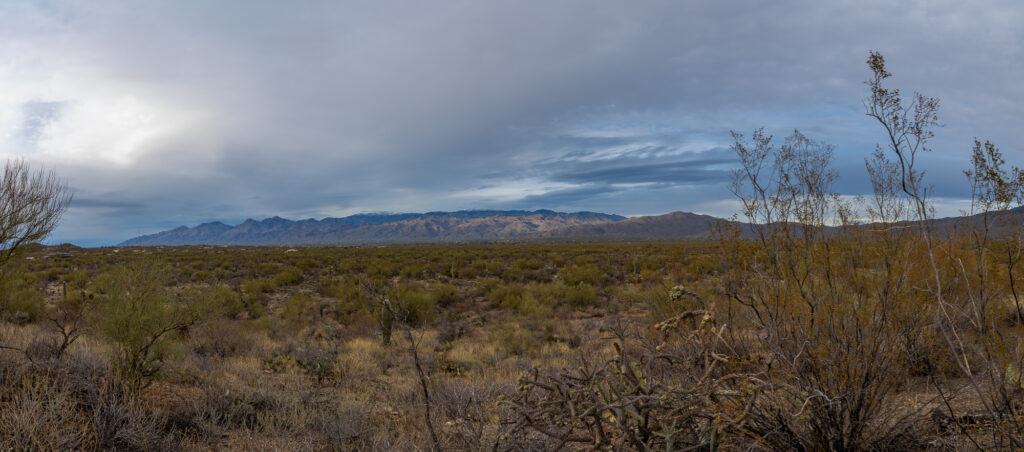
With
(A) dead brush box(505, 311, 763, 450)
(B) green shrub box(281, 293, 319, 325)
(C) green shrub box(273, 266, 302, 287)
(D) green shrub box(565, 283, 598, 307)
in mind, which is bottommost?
(D) green shrub box(565, 283, 598, 307)

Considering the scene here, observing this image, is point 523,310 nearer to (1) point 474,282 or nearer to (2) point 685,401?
(1) point 474,282

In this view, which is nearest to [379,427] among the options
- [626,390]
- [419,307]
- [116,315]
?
[626,390]

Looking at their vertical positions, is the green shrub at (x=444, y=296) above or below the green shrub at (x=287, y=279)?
below

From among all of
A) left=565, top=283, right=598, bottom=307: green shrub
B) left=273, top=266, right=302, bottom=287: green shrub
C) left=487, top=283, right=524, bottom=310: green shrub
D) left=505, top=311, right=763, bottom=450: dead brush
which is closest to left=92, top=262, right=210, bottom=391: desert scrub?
left=505, top=311, right=763, bottom=450: dead brush

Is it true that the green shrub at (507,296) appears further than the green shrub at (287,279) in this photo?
No

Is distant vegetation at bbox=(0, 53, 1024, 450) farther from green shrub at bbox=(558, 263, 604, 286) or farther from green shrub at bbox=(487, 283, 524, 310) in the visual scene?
green shrub at bbox=(558, 263, 604, 286)

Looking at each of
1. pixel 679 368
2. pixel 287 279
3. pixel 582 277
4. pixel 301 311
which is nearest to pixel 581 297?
pixel 582 277

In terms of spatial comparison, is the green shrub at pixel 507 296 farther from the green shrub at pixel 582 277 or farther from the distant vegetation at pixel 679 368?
the distant vegetation at pixel 679 368

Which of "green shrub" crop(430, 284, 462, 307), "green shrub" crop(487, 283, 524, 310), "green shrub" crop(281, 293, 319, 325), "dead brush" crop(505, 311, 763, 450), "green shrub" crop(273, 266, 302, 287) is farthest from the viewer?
"green shrub" crop(273, 266, 302, 287)

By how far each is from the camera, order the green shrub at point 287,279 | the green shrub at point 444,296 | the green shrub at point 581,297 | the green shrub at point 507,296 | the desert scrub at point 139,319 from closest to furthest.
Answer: the desert scrub at point 139,319, the green shrub at point 507,296, the green shrub at point 581,297, the green shrub at point 444,296, the green shrub at point 287,279

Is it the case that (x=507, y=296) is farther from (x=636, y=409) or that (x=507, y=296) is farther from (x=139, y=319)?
(x=636, y=409)

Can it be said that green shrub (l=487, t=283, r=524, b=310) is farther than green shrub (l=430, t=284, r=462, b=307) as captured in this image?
No

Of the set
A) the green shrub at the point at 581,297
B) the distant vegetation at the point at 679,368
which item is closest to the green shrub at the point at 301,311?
the distant vegetation at the point at 679,368

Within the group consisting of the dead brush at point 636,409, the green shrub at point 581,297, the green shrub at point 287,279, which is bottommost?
the green shrub at point 581,297
